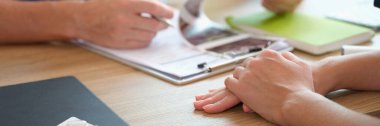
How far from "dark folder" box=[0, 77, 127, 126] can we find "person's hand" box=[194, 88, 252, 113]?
0.15 metres

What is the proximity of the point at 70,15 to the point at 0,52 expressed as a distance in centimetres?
19

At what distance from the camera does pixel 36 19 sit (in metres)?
1.44

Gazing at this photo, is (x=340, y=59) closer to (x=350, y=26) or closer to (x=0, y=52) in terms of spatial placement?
(x=350, y=26)

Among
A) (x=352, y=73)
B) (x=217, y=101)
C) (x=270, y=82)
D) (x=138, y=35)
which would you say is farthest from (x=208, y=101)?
(x=138, y=35)

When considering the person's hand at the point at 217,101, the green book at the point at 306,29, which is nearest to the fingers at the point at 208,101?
the person's hand at the point at 217,101

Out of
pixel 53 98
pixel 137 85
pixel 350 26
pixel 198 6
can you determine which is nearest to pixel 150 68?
pixel 137 85

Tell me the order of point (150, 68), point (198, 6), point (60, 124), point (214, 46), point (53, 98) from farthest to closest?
point (198, 6) → point (214, 46) → point (150, 68) → point (53, 98) → point (60, 124)

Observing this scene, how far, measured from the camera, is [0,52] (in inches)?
55.5

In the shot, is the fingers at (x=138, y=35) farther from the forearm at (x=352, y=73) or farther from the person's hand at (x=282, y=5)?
the forearm at (x=352, y=73)

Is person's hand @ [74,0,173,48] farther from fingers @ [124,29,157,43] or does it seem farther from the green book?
the green book

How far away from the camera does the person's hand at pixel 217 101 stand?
1.01 m

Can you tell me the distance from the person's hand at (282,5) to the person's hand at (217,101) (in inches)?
20.9

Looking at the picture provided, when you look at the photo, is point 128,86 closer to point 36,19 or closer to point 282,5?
point 36,19

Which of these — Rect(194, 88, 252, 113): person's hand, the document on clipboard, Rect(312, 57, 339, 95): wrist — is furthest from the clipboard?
Rect(312, 57, 339, 95): wrist
